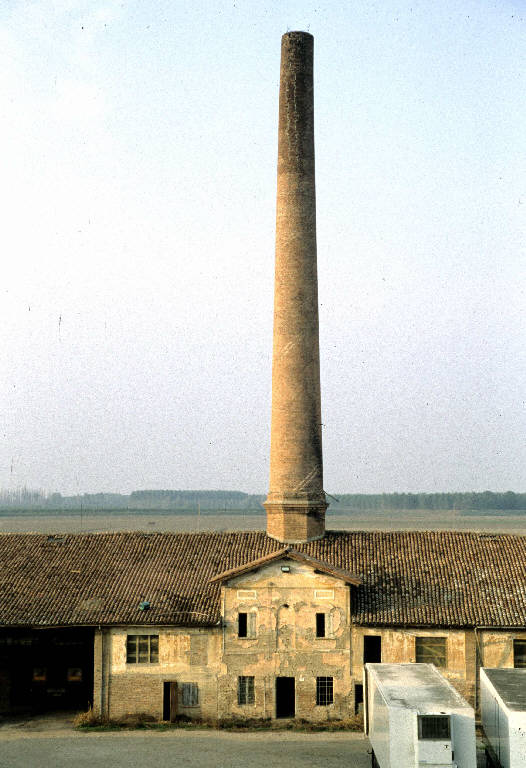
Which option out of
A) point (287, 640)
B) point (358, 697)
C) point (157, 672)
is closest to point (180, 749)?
point (157, 672)

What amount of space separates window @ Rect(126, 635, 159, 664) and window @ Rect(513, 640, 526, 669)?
1056 cm

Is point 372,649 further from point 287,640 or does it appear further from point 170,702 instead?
point 170,702

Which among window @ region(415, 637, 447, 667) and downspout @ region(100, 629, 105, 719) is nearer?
window @ region(415, 637, 447, 667)

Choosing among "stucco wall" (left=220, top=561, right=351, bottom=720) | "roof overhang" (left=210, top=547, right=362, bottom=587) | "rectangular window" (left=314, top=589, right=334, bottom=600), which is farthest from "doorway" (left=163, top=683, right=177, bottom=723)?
"rectangular window" (left=314, top=589, right=334, bottom=600)

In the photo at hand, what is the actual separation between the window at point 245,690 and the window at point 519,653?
776cm

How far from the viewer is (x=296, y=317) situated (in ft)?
110

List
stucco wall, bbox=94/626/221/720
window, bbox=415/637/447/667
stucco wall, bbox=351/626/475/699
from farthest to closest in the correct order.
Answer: stucco wall, bbox=94/626/221/720
window, bbox=415/637/447/667
stucco wall, bbox=351/626/475/699

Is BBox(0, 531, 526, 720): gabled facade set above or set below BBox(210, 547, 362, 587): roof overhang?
below

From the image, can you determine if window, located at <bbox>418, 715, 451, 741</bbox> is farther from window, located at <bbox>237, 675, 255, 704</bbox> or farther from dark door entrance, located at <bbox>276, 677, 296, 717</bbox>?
window, located at <bbox>237, 675, 255, 704</bbox>

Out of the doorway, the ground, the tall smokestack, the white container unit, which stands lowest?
the ground

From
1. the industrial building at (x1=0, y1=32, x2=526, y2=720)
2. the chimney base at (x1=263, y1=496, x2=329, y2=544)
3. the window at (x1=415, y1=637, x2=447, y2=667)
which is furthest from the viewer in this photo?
the chimney base at (x1=263, y1=496, x2=329, y2=544)

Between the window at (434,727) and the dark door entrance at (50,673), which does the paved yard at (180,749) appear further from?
the window at (434,727)

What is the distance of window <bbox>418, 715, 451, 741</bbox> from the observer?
19.3m

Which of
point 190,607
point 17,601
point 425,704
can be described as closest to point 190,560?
point 190,607
